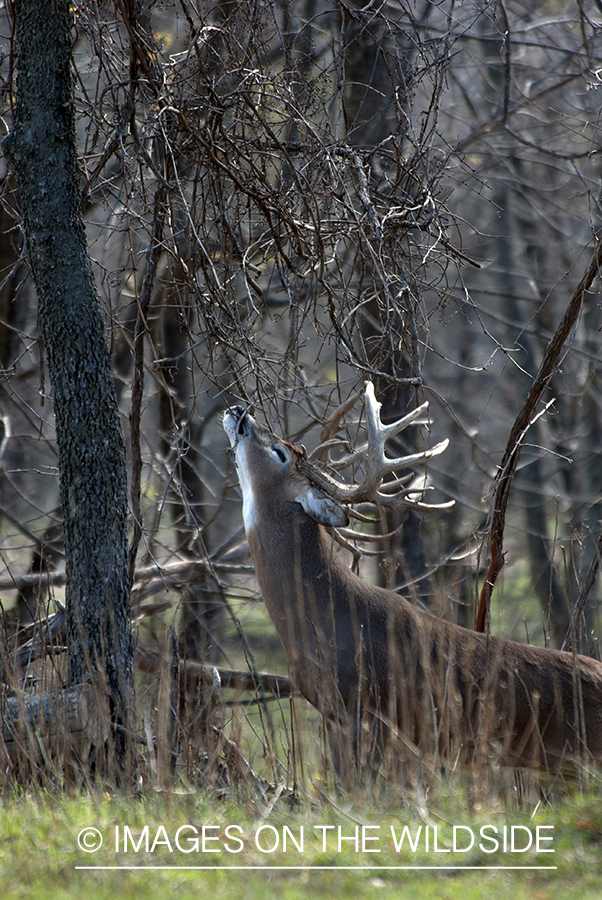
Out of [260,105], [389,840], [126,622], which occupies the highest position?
[260,105]

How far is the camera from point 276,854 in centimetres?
331

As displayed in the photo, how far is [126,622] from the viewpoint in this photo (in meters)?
4.82

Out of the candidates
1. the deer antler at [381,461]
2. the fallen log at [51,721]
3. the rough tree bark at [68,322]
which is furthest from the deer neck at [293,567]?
the fallen log at [51,721]

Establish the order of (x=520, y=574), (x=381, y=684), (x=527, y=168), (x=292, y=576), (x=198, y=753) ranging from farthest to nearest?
1. (x=520, y=574)
2. (x=527, y=168)
3. (x=292, y=576)
4. (x=381, y=684)
5. (x=198, y=753)

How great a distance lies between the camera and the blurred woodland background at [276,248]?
4.88m

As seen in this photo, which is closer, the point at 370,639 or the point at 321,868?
the point at 321,868

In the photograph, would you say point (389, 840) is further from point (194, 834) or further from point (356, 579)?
point (356, 579)

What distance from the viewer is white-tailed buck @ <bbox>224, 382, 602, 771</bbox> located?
492cm

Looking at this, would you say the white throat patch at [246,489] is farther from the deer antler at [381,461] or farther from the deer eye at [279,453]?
the deer antler at [381,461]

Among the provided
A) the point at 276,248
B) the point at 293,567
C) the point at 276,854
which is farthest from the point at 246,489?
the point at 276,854

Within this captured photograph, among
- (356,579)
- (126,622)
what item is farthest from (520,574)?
(126,622)

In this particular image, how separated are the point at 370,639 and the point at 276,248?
2308mm

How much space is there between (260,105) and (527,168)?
10.5 meters

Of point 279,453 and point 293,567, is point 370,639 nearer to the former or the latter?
point 293,567
